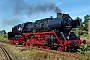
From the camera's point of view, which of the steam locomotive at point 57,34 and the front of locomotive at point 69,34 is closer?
the front of locomotive at point 69,34

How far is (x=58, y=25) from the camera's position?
62.8 ft

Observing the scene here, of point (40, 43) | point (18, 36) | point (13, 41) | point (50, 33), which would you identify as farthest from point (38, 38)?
point (13, 41)

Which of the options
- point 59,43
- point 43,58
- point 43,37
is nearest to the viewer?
point 43,58

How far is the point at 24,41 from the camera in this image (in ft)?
88.9

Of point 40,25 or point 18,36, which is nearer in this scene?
point 40,25

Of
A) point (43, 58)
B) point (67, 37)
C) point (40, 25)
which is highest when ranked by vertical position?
point (40, 25)

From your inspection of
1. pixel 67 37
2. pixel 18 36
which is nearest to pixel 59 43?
pixel 67 37

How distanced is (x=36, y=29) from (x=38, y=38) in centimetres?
158

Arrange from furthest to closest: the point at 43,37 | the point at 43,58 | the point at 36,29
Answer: the point at 36,29 < the point at 43,37 < the point at 43,58

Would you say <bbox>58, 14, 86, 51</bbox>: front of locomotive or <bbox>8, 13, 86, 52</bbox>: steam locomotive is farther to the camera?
<bbox>8, 13, 86, 52</bbox>: steam locomotive

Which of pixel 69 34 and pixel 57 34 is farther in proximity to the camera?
pixel 69 34

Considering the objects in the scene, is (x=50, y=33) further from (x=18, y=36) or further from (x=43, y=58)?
(x=18, y=36)

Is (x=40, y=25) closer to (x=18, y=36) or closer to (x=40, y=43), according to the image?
(x=40, y=43)

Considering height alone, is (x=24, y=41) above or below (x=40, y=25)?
below
